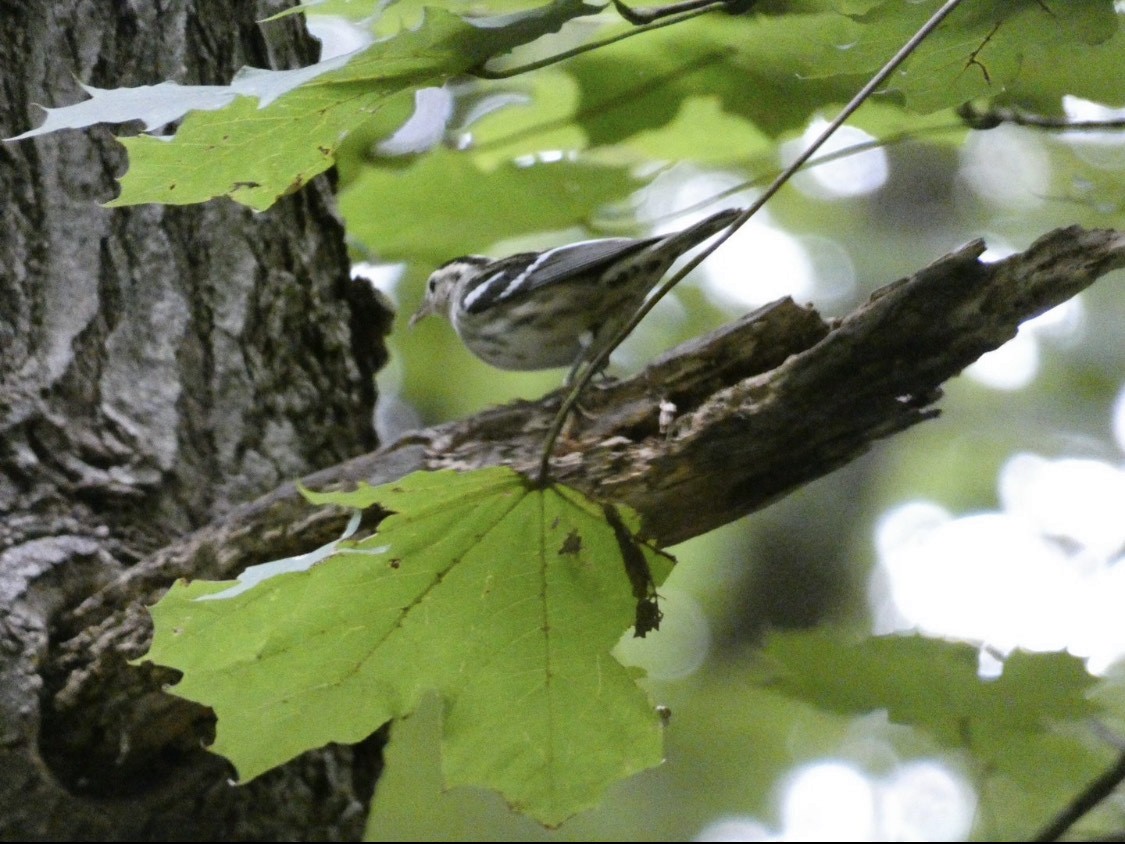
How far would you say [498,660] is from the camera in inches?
62.3

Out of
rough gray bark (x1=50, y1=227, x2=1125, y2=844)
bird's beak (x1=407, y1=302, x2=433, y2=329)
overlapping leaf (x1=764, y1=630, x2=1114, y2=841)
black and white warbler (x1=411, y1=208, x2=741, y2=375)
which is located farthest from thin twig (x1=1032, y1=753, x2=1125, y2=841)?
bird's beak (x1=407, y1=302, x2=433, y2=329)

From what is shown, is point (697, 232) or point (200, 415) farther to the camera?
A: point (697, 232)

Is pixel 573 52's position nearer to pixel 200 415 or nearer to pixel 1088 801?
pixel 200 415

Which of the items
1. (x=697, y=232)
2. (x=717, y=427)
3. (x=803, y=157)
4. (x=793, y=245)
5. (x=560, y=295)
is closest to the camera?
(x=803, y=157)

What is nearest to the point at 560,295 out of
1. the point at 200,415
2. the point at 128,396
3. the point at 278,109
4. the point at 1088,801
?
the point at 200,415

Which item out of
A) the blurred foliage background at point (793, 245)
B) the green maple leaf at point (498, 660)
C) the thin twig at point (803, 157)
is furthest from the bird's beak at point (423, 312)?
the thin twig at point (803, 157)

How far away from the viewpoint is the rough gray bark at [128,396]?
183cm

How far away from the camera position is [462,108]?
2.53m

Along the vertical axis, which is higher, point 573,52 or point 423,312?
point 573,52

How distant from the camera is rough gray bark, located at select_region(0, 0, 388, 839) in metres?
1.83

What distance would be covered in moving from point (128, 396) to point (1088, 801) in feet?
5.51

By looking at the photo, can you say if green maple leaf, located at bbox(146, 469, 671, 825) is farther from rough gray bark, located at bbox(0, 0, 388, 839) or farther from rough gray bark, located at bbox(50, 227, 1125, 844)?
rough gray bark, located at bbox(0, 0, 388, 839)

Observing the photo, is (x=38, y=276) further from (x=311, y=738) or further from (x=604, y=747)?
(x=604, y=747)

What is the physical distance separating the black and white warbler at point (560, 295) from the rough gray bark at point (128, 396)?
57 centimetres
